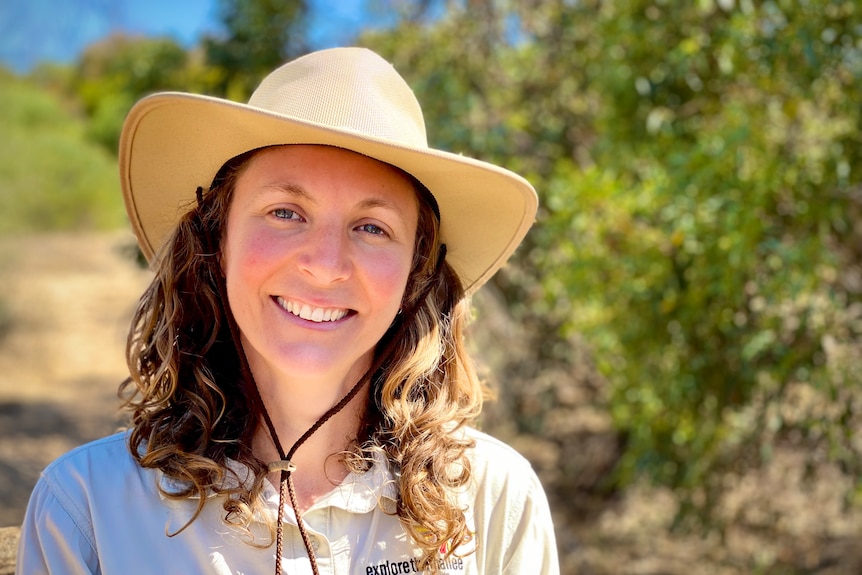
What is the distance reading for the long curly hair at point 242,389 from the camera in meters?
1.77

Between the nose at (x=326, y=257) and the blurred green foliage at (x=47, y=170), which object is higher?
the nose at (x=326, y=257)

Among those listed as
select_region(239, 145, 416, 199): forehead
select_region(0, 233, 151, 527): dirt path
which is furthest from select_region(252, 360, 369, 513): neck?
select_region(0, 233, 151, 527): dirt path

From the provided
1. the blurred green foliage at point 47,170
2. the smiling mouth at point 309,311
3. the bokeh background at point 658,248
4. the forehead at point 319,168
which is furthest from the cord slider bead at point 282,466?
the blurred green foliage at point 47,170

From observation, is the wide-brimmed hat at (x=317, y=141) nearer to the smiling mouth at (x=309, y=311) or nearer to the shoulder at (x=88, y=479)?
the smiling mouth at (x=309, y=311)

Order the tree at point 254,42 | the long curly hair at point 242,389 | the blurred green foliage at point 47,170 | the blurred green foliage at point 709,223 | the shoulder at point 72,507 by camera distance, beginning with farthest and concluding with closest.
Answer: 1. the blurred green foliage at point 47,170
2. the tree at point 254,42
3. the blurred green foliage at point 709,223
4. the long curly hair at point 242,389
5. the shoulder at point 72,507

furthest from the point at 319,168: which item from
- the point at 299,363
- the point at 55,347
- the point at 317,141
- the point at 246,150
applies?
the point at 55,347

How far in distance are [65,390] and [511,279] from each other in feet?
19.1

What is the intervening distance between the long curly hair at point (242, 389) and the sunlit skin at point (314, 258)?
105 mm

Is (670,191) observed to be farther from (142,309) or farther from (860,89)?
(142,309)

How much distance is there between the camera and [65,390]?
374 inches

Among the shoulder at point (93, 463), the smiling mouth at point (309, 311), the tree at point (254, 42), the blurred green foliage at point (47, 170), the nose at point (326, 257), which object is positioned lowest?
the blurred green foliage at point (47, 170)

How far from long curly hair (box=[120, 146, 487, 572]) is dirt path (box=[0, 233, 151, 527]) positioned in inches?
96.1

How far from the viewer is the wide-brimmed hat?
1.71m

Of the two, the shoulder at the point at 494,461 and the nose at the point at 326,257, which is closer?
the nose at the point at 326,257
